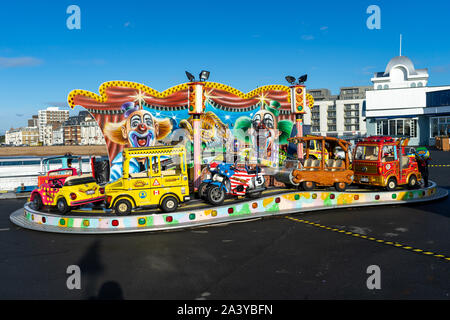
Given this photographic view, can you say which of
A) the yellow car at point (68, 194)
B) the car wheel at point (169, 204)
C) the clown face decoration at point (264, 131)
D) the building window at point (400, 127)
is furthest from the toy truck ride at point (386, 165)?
the building window at point (400, 127)

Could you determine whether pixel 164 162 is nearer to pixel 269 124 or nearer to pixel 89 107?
pixel 89 107

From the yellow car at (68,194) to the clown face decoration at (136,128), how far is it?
3.91m

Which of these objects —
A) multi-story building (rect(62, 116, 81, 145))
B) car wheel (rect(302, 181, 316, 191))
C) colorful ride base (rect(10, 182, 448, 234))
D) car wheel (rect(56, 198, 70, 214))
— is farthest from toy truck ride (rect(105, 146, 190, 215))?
multi-story building (rect(62, 116, 81, 145))

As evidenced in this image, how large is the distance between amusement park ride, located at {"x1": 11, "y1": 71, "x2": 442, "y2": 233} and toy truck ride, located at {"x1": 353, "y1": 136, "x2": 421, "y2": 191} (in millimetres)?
42

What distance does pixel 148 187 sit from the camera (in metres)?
11.9

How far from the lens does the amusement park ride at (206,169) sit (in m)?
11.9

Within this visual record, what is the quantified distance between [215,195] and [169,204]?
5.41ft

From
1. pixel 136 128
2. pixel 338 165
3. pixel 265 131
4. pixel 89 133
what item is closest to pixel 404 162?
pixel 338 165

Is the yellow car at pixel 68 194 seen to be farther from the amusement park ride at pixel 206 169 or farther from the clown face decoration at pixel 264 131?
the clown face decoration at pixel 264 131

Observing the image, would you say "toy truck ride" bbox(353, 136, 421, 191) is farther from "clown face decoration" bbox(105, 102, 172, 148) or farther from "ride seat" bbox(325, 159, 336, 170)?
"clown face decoration" bbox(105, 102, 172, 148)

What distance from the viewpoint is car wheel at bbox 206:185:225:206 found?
12492 millimetres

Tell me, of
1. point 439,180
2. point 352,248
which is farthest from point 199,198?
point 439,180

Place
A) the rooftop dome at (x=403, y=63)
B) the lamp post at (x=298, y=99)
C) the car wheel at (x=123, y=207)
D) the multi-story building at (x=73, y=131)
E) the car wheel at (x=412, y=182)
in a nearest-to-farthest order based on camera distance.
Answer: the car wheel at (x=123, y=207), the car wheel at (x=412, y=182), the lamp post at (x=298, y=99), the rooftop dome at (x=403, y=63), the multi-story building at (x=73, y=131)

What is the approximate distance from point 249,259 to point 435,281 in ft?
12.5
